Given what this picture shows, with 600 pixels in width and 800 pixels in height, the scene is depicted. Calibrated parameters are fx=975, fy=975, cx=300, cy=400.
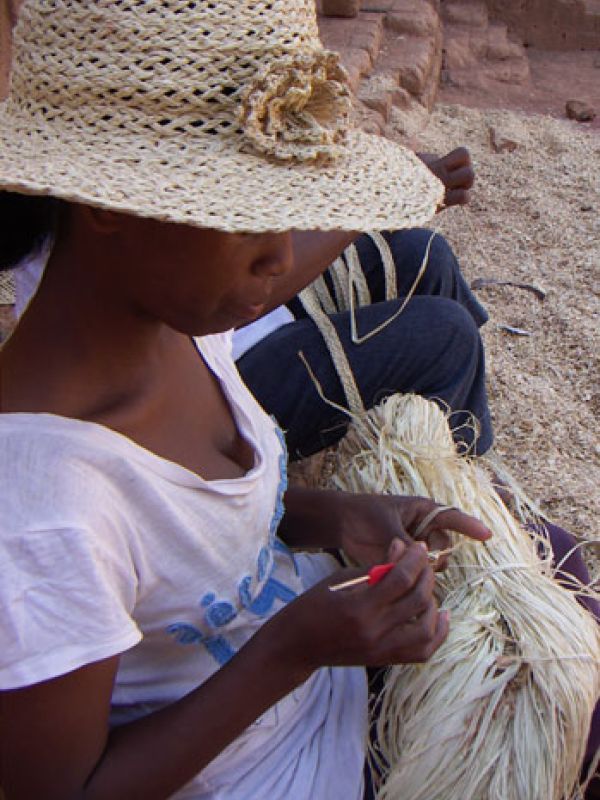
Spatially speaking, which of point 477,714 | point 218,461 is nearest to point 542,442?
point 477,714

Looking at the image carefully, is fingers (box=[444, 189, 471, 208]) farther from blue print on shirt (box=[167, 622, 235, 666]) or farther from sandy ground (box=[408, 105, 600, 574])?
blue print on shirt (box=[167, 622, 235, 666])

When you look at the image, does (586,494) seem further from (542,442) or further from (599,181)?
(599,181)

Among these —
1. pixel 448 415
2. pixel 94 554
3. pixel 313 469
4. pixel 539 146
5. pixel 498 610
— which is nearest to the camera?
pixel 94 554

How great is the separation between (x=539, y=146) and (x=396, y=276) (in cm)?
274

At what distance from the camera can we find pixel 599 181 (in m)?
4.08

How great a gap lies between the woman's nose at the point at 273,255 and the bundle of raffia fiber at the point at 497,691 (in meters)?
0.62

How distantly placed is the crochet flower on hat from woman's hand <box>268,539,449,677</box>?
0.47 meters

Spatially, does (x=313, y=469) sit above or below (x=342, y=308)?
below

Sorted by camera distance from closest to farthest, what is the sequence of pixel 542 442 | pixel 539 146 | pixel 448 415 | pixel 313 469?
pixel 448 415
pixel 313 469
pixel 542 442
pixel 539 146

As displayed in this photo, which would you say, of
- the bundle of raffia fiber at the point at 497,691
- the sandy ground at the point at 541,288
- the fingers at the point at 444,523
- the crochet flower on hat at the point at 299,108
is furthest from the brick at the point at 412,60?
the crochet flower on hat at the point at 299,108

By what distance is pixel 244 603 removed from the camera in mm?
1218

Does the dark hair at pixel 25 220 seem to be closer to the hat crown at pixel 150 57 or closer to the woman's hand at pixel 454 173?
the hat crown at pixel 150 57

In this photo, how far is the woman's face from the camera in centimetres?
96

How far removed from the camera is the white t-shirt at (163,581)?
0.92 m
